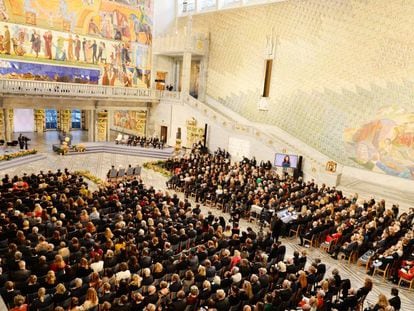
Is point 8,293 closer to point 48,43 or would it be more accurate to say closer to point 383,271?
point 383,271

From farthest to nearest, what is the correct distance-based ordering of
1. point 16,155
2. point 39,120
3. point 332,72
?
point 39,120
point 332,72
point 16,155

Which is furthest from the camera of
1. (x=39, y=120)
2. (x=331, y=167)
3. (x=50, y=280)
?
(x=39, y=120)

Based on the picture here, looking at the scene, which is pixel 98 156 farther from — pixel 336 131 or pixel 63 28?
pixel 336 131

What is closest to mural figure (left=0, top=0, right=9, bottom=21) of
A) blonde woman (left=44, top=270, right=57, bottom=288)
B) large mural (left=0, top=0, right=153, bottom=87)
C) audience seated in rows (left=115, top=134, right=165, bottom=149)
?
large mural (left=0, top=0, right=153, bottom=87)

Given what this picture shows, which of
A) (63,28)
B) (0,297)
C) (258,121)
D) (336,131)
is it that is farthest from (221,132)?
(0,297)

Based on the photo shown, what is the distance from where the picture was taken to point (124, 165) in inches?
819

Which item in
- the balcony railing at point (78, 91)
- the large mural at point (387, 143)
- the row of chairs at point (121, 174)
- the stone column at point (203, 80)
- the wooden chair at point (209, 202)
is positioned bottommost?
the wooden chair at point (209, 202)

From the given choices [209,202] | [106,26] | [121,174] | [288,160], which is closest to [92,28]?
[106,26]

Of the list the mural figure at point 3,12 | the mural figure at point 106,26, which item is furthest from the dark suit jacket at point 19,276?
the mural figure at point 106,26

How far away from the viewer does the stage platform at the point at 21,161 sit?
1798 centimetres

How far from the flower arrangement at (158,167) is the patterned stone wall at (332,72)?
8720 millimetres

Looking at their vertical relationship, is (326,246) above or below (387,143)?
below

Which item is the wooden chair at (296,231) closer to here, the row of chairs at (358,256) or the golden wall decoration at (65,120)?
the row of chairs at (358,256)

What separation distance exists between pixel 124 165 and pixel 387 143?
48.9ft
